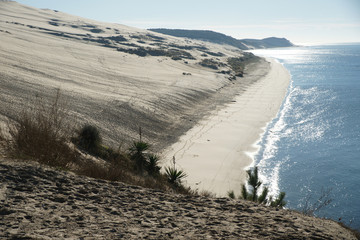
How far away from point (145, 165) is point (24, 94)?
35.0 feet

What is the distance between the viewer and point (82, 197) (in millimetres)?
4672

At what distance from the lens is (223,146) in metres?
20.0

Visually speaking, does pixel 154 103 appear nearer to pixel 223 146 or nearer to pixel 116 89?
pixel 116 89

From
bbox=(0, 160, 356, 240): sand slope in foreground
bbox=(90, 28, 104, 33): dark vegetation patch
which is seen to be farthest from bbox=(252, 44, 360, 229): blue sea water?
bbox=(90, 28, 104, 33): dark vegetation patch

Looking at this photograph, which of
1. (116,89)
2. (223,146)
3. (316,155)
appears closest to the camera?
(223,146)

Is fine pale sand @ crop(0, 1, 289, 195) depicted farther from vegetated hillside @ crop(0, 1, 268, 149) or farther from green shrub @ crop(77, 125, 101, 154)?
green shrub @ crop(77, 125, 101, 154)

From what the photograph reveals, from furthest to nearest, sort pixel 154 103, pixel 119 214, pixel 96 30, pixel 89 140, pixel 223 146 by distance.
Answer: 1. pixel 96 30
2. pixel 154 103
3. pixel 223 146
4. pixel 89 140
5. pixel 119 214

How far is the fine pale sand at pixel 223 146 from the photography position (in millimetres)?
14930

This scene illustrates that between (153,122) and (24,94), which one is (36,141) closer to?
(24,94)

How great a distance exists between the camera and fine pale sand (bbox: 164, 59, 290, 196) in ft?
49.0

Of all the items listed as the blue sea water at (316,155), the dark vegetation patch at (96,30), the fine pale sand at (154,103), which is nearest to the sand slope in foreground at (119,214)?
the fine pale sand at (154,103)

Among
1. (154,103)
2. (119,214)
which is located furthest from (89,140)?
(154,103)

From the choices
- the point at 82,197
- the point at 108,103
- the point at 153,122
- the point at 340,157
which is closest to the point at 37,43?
the point at 108,103

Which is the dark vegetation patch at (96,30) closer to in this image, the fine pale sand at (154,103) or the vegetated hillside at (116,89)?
the vegetated hillside at (116,89)
